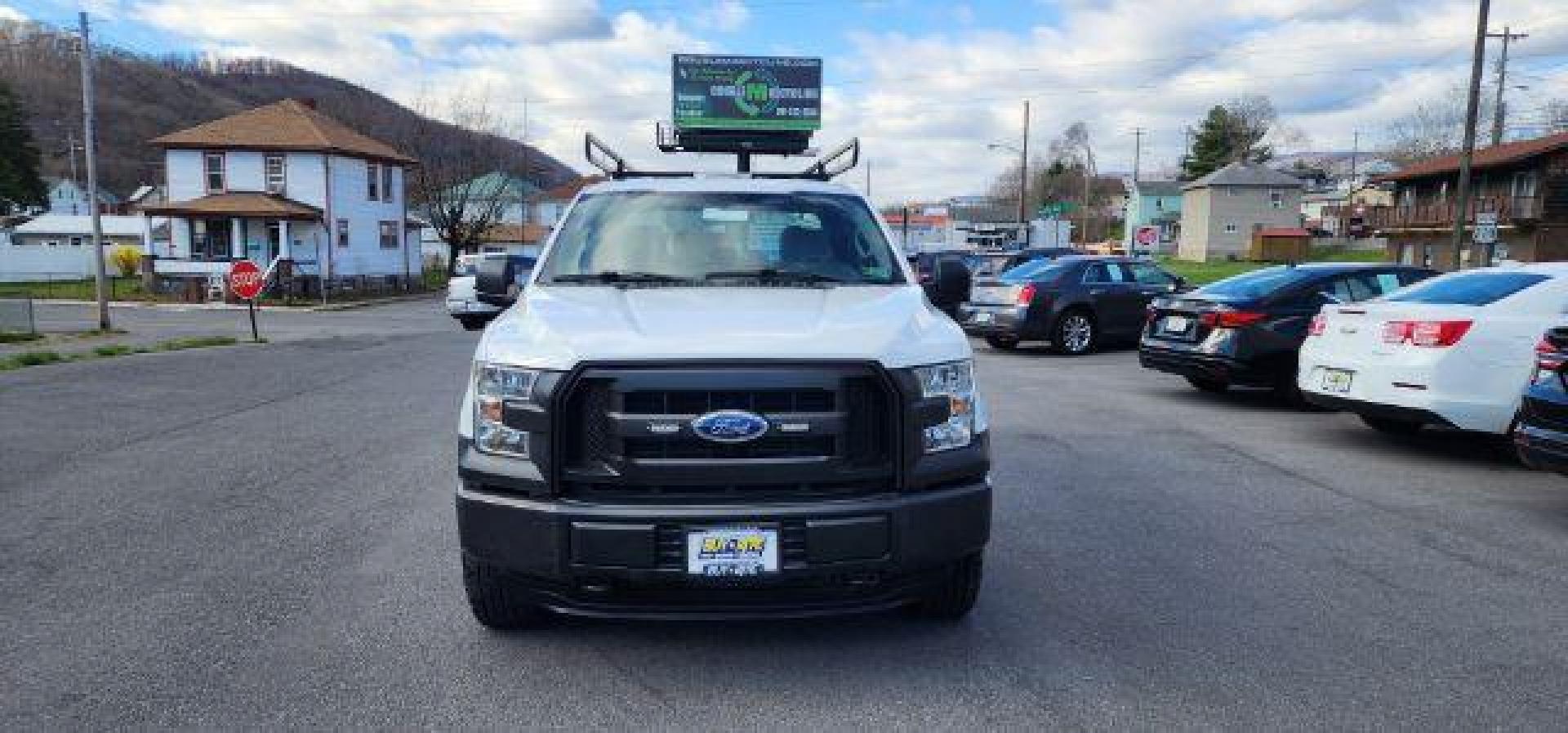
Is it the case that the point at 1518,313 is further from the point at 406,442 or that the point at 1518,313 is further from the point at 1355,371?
the point at 406,442

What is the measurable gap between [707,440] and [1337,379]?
657 cm

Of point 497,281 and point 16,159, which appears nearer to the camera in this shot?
point 497,281

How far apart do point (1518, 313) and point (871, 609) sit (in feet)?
20.4

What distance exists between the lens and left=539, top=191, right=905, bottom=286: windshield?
4902 millimetres

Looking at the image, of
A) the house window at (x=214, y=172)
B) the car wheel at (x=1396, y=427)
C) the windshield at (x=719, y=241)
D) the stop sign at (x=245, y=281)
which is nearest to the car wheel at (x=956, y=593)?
the windshield at (x=719, y=241)

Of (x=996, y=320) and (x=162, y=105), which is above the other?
(x=162, y=105)

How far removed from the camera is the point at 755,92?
46094mm

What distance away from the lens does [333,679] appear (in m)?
3.84

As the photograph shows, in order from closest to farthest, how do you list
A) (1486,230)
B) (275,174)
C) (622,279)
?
(622,279)
(1486,230)
(275,174)

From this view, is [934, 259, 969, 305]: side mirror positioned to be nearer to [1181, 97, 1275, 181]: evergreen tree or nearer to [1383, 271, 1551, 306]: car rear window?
[1383, 271, 1551, 306]: car rear window

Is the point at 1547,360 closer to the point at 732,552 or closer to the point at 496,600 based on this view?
the point at 732,552

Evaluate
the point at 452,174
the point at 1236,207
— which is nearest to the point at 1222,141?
the point at 1236,207

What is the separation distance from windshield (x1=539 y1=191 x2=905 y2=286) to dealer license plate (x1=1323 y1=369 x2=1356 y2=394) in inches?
189

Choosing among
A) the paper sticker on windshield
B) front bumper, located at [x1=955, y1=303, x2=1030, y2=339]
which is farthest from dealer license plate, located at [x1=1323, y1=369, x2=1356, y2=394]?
front bumper, located at [x1=955, y1=303, x2=1030, y2=339]
